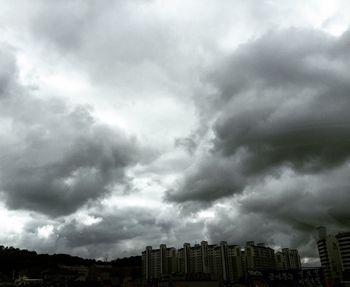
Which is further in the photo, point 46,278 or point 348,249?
point 348,249

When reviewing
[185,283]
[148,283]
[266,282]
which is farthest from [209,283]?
[266,282]

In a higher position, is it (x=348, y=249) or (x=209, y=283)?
(x=348, y=249)

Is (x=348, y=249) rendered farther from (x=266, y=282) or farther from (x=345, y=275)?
(x=266, y=282)

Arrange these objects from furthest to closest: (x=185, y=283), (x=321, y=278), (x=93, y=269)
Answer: (x=93, y=269) < (x=185, y=283) < (x=321, y=278)

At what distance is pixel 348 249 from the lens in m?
198

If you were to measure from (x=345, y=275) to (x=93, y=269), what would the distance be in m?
119

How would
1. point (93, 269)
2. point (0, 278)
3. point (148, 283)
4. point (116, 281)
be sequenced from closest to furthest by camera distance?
point (148, 283)
point (116, 281)
point (0, 278)
point (93, 269)

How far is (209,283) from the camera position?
113438 millimetres

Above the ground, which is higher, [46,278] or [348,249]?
[348,249]

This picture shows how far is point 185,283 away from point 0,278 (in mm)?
96300

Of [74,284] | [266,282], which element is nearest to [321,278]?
[266,282]

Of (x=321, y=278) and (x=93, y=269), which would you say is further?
(x=93, y=269)

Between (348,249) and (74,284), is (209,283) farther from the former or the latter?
(348,249)

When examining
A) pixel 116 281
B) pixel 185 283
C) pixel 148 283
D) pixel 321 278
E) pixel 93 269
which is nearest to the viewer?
pixel 321 278
